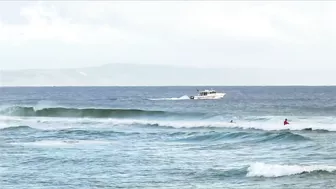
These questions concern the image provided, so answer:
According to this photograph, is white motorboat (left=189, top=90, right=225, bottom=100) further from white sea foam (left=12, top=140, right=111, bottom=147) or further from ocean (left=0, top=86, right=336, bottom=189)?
white sea foam (left=12, top=140, right=111, bottom=147)

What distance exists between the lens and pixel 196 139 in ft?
132

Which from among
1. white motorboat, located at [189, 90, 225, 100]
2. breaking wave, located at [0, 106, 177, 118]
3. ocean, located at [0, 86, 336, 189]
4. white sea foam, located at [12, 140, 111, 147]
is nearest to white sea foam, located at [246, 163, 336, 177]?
ocean, located at [0, 86, 336, 189]

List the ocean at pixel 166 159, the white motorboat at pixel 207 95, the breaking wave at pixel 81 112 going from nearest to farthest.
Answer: the ocean at pixel 166 159, the breaking wave at pixel 81 112, the white motorboat at pixel 207 95

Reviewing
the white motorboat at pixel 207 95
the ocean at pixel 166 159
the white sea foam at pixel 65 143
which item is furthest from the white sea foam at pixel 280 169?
the white motorboat at pixel 207 95

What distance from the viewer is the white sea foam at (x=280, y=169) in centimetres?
2400

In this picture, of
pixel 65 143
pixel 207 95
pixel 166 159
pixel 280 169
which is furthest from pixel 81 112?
pixel 280 169

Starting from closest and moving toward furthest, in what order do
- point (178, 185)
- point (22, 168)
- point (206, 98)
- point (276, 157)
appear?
point (178, 185), point (22, 168), point (276, 157), point (206, 98)

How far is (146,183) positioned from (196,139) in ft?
56.8

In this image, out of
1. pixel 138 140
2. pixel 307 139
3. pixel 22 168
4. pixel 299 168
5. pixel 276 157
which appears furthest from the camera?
pixel 138 140

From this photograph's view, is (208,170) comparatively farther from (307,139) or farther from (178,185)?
(307,139)

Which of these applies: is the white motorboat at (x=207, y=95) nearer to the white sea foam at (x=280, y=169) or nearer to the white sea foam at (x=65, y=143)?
the white sea foam at (x=65, y=143)

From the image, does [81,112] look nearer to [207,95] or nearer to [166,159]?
[207,95]

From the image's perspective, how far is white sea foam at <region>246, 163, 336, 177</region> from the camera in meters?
24.0

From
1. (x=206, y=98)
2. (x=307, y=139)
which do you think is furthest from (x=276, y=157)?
(x=206, y=98)
